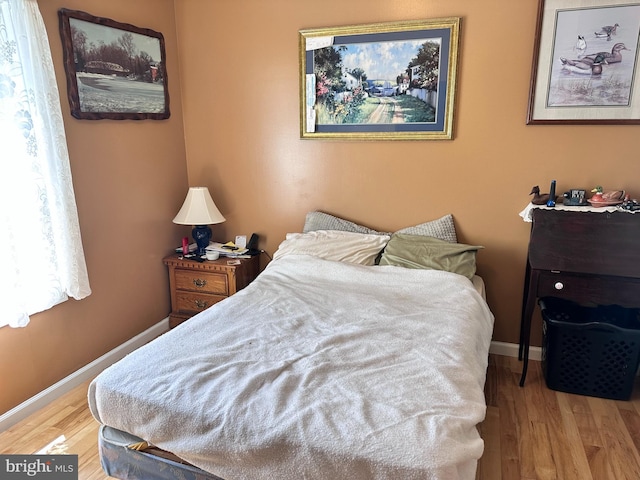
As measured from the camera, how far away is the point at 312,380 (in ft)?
5.17

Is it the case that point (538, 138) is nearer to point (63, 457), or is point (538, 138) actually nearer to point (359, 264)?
point (359, 264)

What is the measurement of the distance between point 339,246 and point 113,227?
1.43 metres

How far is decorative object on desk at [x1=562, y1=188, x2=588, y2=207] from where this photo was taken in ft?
7.93

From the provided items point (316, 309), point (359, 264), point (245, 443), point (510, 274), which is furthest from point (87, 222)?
point (510, 274)

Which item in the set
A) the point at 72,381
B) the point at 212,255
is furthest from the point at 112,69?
the point at 72,381

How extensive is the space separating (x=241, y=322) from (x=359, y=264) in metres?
0.94

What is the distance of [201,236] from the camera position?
3.15 metres

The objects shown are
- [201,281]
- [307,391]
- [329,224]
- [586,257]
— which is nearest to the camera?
[307,391]

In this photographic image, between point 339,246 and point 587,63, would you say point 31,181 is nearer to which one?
point 339,246

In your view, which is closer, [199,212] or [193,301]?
[199,212]

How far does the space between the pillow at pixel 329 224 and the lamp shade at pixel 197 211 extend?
626 mm

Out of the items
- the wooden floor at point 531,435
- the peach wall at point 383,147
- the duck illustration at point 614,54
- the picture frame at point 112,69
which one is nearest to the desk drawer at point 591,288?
the peach wall at point 383,147

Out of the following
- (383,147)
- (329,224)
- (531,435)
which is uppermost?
(383,147)

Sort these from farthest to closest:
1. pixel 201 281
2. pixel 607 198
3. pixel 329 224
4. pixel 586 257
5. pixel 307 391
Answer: pixel 201 281, pixel 329 224, pixel 607 198, pixel 586 257, pixel 307 391
